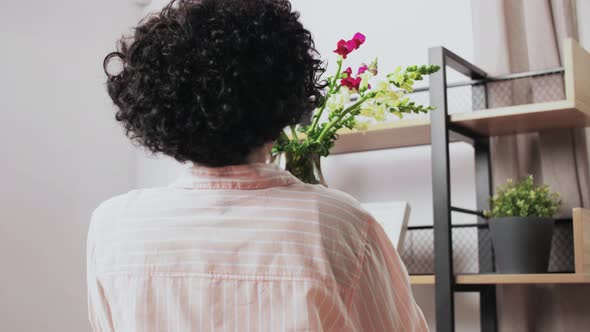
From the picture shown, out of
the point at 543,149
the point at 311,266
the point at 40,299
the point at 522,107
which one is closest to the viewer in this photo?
the point at 311,266

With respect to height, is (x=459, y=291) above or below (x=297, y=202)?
below

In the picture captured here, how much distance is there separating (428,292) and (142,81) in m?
1.53

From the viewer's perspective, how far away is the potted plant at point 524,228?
5.69ft

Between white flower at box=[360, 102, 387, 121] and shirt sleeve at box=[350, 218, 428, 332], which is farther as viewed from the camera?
white flower at box=[360, 102, 387, 121]

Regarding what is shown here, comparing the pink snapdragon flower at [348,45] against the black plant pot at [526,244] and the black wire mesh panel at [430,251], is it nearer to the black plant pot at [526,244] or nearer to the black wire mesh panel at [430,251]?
the black plant pot at [526,244]

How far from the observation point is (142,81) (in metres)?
0.79

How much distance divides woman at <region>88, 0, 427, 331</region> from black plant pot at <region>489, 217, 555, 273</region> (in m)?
1.00

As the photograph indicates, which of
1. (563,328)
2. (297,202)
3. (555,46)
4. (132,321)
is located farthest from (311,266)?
(555,46)

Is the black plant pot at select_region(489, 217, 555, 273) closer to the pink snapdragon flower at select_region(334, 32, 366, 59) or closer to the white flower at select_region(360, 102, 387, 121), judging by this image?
the white flower at select_region(360, 102, 387, 121)

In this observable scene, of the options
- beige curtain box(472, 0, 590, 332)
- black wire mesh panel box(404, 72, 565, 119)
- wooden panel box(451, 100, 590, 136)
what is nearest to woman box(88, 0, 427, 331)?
wooden panel box(451, 100, 590, 136)

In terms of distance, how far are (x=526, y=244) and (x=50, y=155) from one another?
1615mm

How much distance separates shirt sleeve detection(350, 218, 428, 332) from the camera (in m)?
0.78

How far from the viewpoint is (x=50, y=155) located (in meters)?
2.50

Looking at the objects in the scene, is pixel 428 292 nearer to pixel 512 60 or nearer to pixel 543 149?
pixel 543 149
